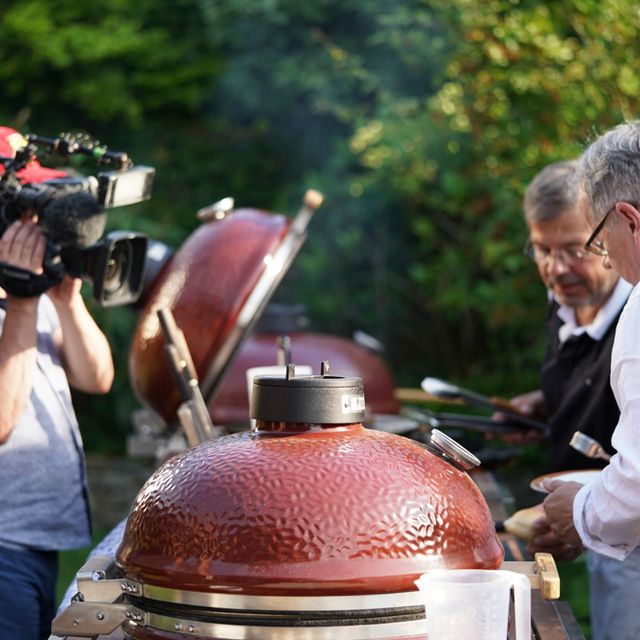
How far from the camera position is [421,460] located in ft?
5.08

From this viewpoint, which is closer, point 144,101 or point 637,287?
point 637,287

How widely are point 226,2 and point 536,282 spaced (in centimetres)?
288

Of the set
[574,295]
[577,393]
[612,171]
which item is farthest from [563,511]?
[574,295]

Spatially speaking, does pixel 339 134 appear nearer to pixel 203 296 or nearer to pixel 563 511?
pixel 203 296

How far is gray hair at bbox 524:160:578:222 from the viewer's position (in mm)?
2979

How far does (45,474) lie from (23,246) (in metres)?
0.51

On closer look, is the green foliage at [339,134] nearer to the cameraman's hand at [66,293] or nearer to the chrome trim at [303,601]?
the cameraman's hand at [66,293]

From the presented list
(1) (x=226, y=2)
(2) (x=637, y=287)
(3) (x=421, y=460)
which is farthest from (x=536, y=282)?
(3) (x=421, y=460)

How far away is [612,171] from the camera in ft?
6.40

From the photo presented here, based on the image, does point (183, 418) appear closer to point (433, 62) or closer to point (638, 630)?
point (638, 630)

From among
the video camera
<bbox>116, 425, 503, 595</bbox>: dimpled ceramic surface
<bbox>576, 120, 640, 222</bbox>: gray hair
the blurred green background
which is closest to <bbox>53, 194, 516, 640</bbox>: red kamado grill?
<bbox>116, 425, 503, 595</bbox>: dimpled ceramic surface

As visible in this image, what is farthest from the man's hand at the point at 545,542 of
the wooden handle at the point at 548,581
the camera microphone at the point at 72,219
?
the camera microphone at the point at 72,219

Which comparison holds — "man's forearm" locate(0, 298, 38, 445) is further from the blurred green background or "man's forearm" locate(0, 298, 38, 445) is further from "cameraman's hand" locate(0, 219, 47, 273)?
the blurred green background

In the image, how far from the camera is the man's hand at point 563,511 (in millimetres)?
2037
